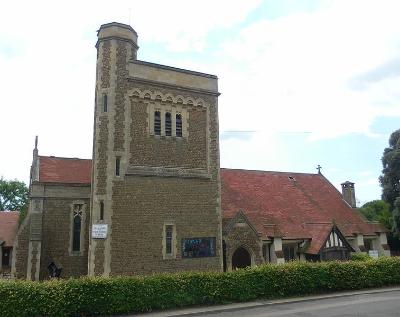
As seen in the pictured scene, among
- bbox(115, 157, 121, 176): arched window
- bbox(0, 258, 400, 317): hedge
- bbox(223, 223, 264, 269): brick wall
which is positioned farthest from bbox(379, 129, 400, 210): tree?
bbox(115, 157, 121, 176): arched window

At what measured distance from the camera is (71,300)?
13625 mm

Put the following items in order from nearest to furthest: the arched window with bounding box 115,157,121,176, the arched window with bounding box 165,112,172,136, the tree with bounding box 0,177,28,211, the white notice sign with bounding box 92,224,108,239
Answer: the white notice sign with bounding box 92,224,108,239, the arched window with bounding box 115,157,121,176, the arched window with bounding box 165,112,172,136, the tree with bounding box 0,177,28,211

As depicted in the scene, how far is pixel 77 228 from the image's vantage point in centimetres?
2275

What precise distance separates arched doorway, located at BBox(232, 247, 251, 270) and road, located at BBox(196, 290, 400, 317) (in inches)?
212

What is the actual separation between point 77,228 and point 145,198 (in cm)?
650

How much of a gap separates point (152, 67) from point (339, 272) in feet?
49.2

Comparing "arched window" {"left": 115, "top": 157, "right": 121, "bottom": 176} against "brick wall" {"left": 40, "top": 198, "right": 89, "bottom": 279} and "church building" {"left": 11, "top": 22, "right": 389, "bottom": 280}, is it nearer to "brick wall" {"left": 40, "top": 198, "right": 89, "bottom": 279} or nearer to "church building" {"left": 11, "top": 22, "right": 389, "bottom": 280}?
"church building" {"left": 11, "top": 22, "right": 389, "bottom": 280}

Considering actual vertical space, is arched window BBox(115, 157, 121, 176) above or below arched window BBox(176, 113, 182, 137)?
below

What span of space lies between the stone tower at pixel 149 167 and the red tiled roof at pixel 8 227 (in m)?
20.3

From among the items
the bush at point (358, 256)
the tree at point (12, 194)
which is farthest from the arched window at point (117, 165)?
the tree at point (12, 194)

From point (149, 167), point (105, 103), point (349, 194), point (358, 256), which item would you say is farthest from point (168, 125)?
point (349, 194)

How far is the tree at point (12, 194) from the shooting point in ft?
192

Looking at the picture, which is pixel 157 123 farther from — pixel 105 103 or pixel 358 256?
pixel 358 256

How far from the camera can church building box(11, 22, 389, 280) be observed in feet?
60.4
